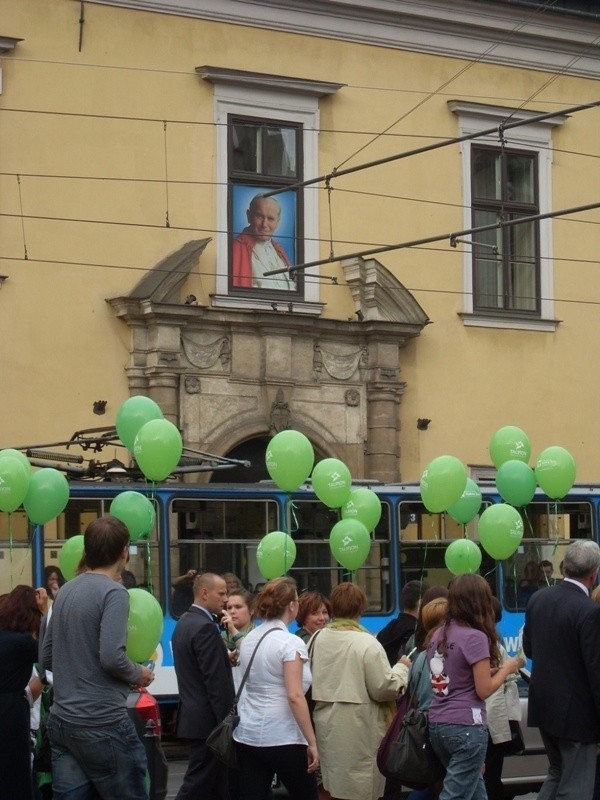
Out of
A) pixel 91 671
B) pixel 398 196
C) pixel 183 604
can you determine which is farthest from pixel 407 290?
pixel 91 671

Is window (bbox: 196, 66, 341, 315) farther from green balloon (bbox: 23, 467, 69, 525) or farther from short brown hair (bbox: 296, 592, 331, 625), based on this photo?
short brown hair (bbox: 296, 592, 331, 625)

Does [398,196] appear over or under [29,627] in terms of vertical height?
over

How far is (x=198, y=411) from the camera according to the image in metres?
21.5

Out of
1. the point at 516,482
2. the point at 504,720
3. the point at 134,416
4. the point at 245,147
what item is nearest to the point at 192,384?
the point at 245,147

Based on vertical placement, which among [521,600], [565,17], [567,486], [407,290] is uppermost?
[565,17]

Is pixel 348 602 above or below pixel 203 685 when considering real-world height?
above

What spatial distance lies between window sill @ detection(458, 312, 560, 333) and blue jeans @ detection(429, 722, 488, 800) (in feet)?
50.0

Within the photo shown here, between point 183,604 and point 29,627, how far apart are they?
360 inches

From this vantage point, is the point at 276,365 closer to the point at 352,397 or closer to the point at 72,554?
the point at 352,397

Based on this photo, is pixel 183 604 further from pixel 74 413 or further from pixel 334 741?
pixel 334 741

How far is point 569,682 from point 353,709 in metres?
1.39

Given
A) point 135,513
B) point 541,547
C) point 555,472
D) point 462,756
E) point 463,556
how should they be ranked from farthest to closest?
point 541,547
point 555,472
point 463,556
point 135,513
point 462,756

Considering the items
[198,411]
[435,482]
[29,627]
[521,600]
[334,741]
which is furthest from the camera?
[198,411]

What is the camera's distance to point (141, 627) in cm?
883
